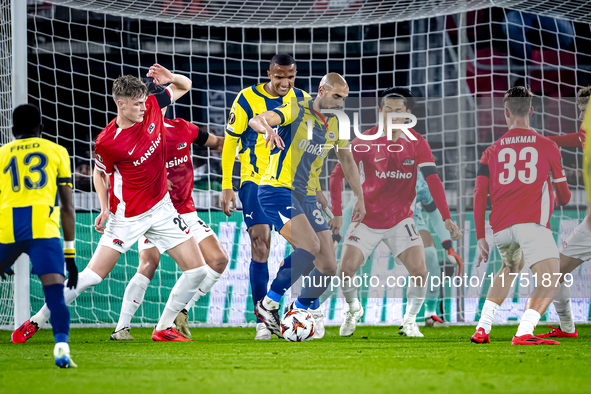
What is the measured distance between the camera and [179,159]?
19.4 feet

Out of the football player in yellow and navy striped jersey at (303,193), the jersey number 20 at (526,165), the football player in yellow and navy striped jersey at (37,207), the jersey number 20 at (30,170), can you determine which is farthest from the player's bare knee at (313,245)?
the jersey number 20 at (30,170)

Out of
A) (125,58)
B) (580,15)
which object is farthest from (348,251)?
(125,58)

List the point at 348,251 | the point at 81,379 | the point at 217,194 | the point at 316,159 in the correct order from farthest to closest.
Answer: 1. the point at 217,194
2. the point at 348,251
3. the point at 316,159
4. the point at 81,379

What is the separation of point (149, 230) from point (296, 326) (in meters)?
1.28

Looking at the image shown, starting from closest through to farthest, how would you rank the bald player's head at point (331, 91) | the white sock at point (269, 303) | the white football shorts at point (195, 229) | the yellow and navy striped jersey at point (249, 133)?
the white sock at point (269, 303) → the bald player's head at point (331, 91) → the yellow and navy striped jersey at point (249, 133) → the white football shorts at point (195, 229)

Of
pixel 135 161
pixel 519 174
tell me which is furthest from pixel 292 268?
pixel 519 174

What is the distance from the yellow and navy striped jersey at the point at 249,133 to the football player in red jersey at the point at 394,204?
Result: 82cm

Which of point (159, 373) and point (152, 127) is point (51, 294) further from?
point (152, 127)

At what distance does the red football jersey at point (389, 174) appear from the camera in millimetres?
6039

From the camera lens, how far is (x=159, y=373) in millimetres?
3248

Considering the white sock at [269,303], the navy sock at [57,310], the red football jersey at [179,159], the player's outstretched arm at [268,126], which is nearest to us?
the navy sock at [57,310]

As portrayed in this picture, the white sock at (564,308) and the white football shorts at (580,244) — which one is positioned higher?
the white football shorts at (580,244)

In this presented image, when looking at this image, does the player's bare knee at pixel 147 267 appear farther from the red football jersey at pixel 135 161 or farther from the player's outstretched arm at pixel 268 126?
the player's outstretched arm at pixel 268 126

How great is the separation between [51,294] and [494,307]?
307 cm
